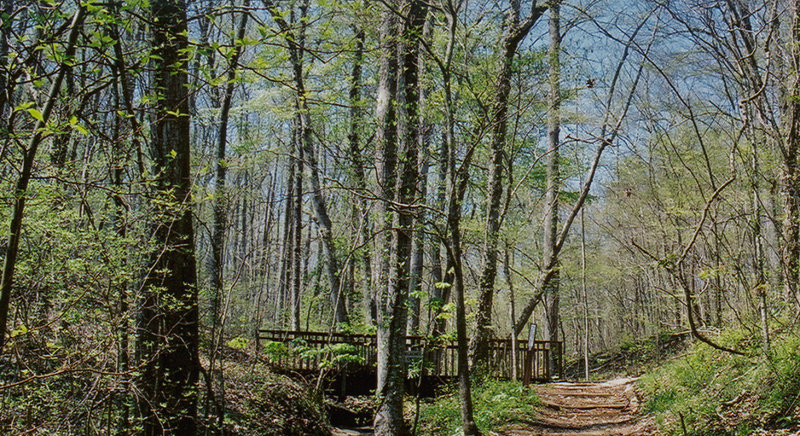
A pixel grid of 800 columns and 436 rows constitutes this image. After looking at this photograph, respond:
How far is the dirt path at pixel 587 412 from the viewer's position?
22.6 ft

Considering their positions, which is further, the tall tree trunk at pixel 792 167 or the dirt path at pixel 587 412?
the dirt path at pixel 587 412

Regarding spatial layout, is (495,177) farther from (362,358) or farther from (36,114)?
(36,114)

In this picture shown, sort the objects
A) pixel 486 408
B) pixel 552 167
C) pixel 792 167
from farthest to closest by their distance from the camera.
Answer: pixel 552 167, pixel 486 408, pixel 792 167

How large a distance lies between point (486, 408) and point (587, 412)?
186 centimetres

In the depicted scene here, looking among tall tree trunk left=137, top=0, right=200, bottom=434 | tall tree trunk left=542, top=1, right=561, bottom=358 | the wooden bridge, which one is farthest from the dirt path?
tall tree trunk left=137, top=0, right=200, bottom=434

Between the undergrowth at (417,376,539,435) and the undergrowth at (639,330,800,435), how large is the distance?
177cm

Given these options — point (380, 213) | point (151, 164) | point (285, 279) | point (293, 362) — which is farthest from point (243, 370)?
point (285, 279)

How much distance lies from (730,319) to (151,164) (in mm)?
7678

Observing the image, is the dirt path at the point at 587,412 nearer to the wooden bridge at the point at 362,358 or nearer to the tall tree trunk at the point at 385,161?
the wooden bridge at the point at 362,358

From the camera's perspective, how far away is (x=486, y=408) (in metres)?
7.84

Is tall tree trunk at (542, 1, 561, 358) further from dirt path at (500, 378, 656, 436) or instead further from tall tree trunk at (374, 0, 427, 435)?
tall tree trunk at (374, 0, 427, 435)

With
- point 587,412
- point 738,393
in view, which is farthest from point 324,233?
point 738,393

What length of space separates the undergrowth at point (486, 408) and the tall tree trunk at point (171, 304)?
3.09 meters

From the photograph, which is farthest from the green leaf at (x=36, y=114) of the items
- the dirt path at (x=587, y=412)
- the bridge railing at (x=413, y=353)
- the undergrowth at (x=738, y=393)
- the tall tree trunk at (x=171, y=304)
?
the bridge railing at (x=413, y=353)
